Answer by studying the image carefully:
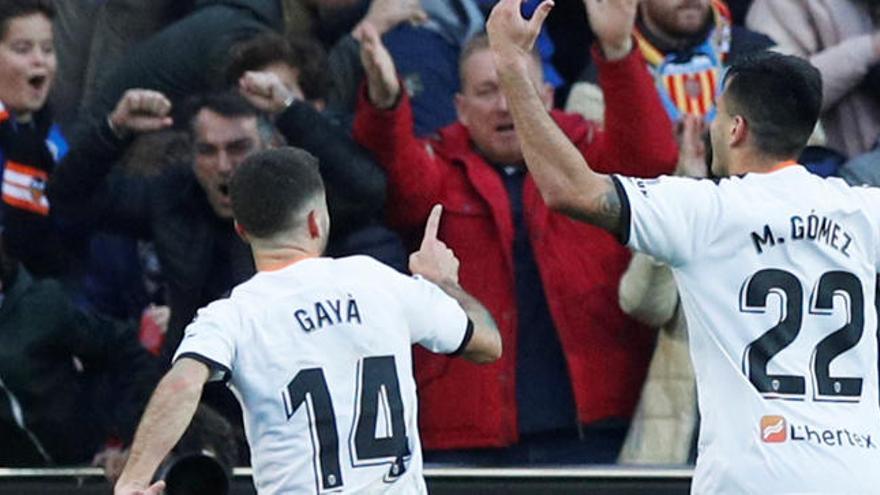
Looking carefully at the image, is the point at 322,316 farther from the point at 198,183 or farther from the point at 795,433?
the point at 198,183

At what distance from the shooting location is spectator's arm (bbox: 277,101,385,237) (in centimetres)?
846

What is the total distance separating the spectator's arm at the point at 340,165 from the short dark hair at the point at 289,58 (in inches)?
11.9

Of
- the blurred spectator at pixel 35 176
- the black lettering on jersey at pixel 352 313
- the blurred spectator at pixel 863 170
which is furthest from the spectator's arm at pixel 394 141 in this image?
the black lettering on jersey at pixel 352 313

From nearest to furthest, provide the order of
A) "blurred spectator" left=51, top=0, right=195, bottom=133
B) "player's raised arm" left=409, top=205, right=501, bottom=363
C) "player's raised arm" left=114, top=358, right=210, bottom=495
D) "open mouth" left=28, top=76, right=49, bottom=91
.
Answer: "player's raised arm" left=114, top=358, right=210, bottom=495
"player's raised arm" left=409, top=205, right=501, bottom=363
"open mouth" left=28, top=76, right=49, bottom=91
"blurred spectator" left=51, top=0, right=195, bottom=133

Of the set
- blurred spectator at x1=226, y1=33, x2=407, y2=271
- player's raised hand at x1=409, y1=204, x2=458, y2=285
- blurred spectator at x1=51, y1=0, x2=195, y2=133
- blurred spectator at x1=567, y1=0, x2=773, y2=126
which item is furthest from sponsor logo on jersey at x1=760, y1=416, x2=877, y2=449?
blurred spectator at x1=51, y1=0, x2=195, y2=133

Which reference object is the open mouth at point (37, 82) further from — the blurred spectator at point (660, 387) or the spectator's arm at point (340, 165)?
the blurred spectator at point (660, 387)

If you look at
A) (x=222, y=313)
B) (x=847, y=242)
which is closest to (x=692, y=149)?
(x=847, y=242)

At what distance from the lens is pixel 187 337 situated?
6.18 m

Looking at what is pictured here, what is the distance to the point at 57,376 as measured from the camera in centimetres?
855

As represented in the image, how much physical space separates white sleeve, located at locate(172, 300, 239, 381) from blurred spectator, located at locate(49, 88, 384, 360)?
7.44 feet

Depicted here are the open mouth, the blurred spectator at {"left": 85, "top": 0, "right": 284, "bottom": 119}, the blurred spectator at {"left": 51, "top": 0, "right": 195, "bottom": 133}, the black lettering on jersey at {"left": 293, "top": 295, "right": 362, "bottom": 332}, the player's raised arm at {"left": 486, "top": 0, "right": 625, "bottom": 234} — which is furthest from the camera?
the blurred spectator at {"left": 51, "top": 0, "right": 195, "bottom": 133}

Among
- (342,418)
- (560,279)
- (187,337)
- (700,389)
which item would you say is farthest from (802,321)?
(560,279)

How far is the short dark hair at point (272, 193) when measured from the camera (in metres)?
6.39

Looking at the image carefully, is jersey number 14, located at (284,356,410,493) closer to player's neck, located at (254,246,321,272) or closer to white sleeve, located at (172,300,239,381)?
white sleeve, located at (172,300,239,381)
